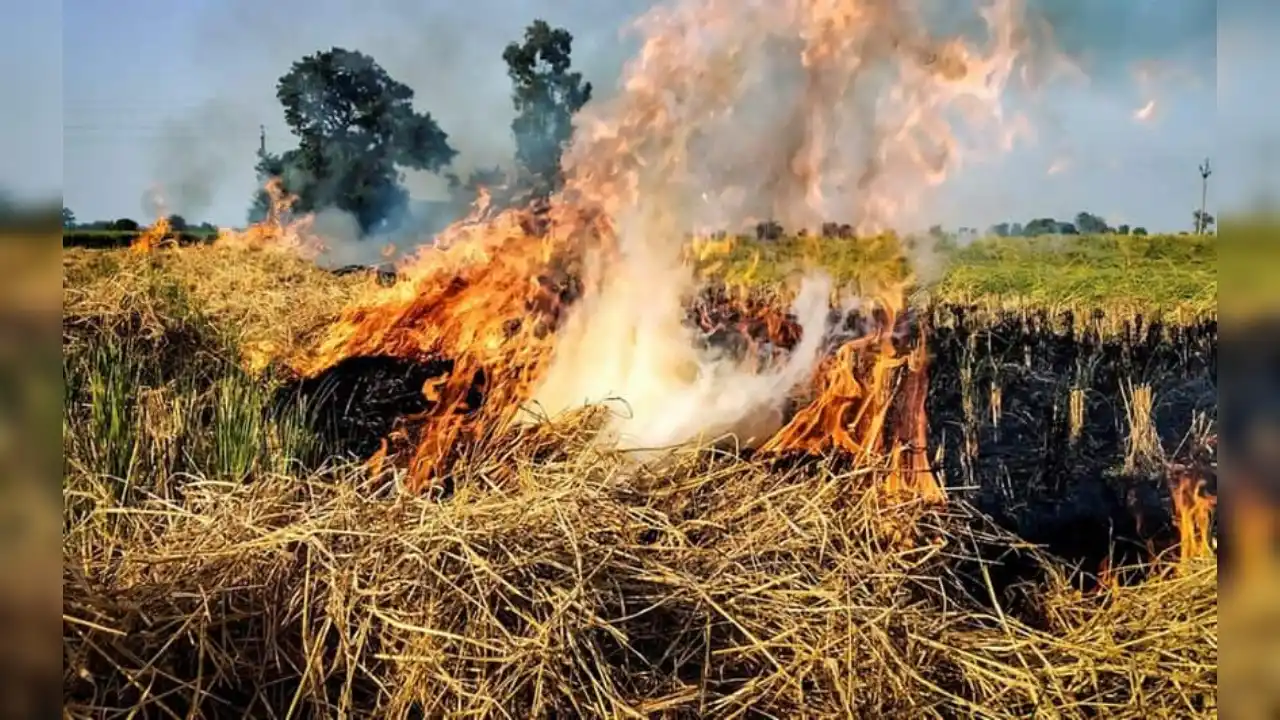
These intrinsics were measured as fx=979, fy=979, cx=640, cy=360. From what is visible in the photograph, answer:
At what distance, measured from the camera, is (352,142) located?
420 cm

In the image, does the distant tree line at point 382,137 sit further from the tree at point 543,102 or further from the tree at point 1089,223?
the tree at point 1089,223

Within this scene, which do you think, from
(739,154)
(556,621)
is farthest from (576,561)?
(739,154)

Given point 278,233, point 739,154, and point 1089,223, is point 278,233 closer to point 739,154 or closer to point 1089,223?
point 739,154

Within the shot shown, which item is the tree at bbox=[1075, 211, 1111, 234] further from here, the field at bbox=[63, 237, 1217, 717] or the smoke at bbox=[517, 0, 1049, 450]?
the smoke at bbox=[517, 0, 1049, 450]

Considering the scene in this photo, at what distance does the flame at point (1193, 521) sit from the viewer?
2.95m

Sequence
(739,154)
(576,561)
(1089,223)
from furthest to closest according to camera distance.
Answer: (1089,223)
(739,154)
(576,561)

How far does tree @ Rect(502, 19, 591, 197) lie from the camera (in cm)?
378

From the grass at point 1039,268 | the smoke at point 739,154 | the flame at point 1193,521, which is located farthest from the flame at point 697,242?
the flame at point 1193,521

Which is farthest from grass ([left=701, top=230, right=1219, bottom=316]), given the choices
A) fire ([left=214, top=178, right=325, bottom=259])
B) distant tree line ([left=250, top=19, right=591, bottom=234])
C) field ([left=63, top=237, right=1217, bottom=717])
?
fire ([left=214, top=178, right=325, bottom=259])

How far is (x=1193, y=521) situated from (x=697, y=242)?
73.5 inches
